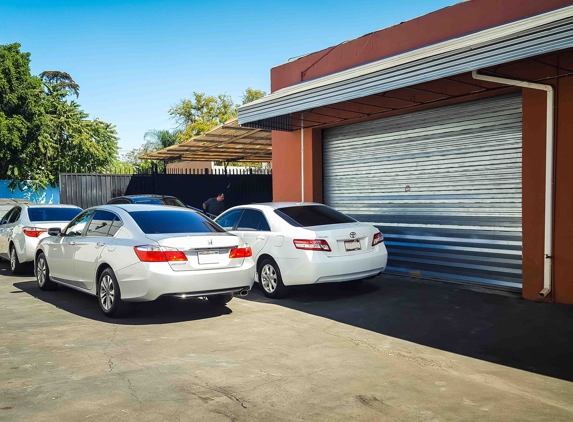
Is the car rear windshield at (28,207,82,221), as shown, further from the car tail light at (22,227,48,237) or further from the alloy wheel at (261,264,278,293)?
the alloy wheel at (261,264,278,293)

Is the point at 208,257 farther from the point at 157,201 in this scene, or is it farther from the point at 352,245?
the point at 157,201

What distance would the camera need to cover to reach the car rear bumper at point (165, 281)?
698 cm

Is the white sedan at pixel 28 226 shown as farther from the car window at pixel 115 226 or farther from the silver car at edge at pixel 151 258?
the car window at pixel 115 226

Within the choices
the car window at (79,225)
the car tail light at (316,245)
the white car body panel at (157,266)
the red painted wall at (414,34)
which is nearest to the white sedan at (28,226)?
the car window at (79,225)

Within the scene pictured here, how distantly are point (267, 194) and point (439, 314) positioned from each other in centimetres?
1460

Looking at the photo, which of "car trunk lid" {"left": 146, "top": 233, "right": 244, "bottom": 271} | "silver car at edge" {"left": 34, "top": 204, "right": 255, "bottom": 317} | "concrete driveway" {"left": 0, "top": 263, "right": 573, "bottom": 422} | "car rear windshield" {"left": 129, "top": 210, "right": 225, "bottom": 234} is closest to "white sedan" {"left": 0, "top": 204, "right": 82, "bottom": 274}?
"concrete driveway" {"left": 0, "top": 263, "right": 573, "bottom": 422}

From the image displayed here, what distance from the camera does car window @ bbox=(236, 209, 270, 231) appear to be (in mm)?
9516

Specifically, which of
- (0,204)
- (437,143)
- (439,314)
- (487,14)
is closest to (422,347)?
(439,314)

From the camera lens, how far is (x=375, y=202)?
1213cm

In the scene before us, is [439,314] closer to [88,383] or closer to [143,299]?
[143,299]

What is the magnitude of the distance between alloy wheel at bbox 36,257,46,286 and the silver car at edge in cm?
116

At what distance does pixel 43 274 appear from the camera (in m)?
9.72

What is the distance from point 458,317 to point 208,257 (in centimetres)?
342

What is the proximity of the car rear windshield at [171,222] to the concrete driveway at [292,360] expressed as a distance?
46.6 inches
